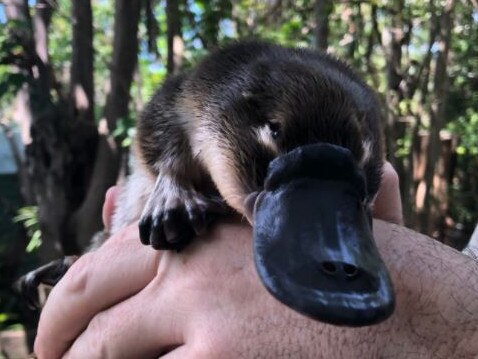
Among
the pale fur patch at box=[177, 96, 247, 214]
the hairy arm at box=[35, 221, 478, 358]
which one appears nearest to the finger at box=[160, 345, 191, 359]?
the hairy arm at box=[35, 221, 478, 358]

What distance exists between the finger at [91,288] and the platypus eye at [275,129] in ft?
0.83

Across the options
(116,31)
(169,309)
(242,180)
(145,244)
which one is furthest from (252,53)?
(116,31)

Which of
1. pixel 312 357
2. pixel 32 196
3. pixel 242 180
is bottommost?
pixel 32 196

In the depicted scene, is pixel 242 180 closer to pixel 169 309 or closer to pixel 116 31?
pixel 169 309

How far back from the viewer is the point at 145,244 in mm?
1129

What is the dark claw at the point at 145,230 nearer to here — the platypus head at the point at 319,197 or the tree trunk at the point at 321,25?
the platypus head at the point at 319,197

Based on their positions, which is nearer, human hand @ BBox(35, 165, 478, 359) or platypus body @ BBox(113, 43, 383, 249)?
human hand @ BBox(35, 165, 478, 359)

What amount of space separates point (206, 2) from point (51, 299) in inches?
101

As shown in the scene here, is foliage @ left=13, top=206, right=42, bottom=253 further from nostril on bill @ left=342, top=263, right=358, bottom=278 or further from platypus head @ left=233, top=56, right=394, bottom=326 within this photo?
nostril on bill @ left=342, top=263, right=358, bottom=278

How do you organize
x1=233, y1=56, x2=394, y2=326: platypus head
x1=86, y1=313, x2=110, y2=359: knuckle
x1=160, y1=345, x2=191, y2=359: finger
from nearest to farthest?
x1=233, y1=56, x2=394, y2=326: platypus head
x1=160, y1=345, x2=191, y2=359: finger
x1=86, y1=313, x2=110, y2=359: knuckle

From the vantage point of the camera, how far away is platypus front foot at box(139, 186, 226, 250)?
1104mm

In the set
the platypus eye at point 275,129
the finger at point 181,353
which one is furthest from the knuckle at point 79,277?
the platypus eye at point 275,129

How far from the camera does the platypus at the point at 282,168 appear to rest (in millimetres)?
837

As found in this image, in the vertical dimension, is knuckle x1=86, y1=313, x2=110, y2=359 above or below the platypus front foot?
below
